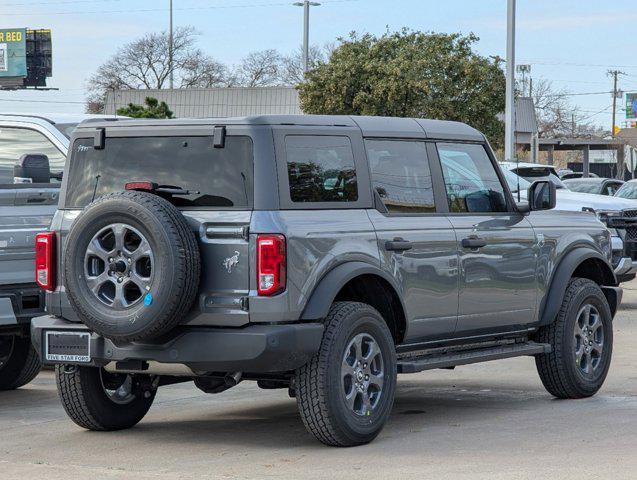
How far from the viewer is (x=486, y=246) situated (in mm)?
9164

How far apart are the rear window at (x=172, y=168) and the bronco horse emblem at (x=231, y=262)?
0.28m

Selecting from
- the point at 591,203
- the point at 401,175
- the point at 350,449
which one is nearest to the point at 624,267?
the point at 591,203

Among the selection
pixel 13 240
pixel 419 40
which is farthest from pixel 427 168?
pixel 419 40

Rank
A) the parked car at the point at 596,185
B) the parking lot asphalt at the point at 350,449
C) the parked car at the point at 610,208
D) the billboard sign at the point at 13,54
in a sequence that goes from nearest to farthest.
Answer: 1. the parking lot asphalt at the point at 350,449
2. the parked car at the point at 610,208
3. the parked car at the point at 596,185
4. the billboard sign at the point at 13,54

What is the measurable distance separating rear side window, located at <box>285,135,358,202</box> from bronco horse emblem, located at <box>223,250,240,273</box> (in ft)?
1.57

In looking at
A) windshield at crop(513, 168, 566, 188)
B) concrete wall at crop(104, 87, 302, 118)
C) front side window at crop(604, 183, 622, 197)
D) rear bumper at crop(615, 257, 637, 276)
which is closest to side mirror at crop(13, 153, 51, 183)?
rear bumper at crop(615, 257, 637, 276)

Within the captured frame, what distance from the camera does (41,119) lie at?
39.2 feet

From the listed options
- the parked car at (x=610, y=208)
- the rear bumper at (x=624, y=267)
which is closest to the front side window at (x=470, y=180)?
the parked car at (x=610, y=208)

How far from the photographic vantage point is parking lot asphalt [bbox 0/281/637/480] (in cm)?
729

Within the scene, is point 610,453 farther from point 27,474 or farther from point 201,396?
point 201,396

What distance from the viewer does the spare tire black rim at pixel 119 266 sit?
7543mm

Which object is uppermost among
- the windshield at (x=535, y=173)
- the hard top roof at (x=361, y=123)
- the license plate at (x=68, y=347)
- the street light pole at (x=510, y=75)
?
the street light pole at (x=510, y=75)

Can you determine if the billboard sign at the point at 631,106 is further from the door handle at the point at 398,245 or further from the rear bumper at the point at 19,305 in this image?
the door handle at the point at 398,245

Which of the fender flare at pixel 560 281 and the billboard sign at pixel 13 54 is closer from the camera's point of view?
the fender flare at pixel 560 281
